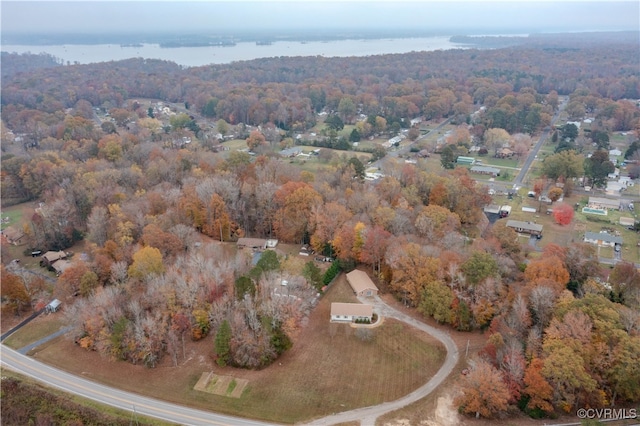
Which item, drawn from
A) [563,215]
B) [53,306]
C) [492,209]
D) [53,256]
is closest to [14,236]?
[53,256]

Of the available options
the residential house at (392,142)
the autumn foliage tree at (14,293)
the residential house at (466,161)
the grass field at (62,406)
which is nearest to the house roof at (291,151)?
the residential house at (392,142)

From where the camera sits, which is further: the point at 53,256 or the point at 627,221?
the point at 627,221

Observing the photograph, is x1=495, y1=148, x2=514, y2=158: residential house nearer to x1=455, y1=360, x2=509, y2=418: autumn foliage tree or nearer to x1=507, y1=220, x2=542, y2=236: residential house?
x1=507, y1=220, x2=542, y2=236: residential house

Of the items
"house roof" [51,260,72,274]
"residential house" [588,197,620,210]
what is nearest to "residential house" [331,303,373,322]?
"house roof" [51,260,72,274]

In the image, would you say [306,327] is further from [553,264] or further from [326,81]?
[326,81]

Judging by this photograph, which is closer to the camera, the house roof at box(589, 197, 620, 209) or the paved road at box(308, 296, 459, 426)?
the paved road at box(308, 296, 459, 426)

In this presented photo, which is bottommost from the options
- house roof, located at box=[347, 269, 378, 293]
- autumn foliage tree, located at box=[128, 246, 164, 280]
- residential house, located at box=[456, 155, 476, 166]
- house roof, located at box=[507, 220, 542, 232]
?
house roof, located at box=[347, 269, 378, 293]

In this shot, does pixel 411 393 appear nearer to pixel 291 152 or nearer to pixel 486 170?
pixel 486 170
